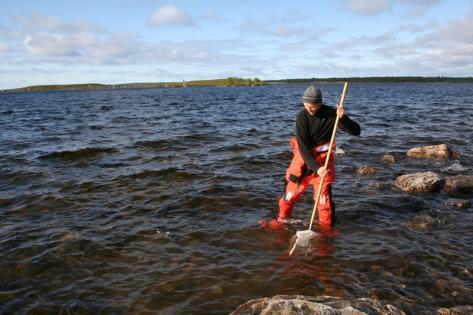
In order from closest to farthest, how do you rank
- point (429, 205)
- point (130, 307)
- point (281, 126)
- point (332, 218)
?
point (130, 307), point (332, 218), point (429, 205), point (281, 126)

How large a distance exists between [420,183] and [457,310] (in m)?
5.80

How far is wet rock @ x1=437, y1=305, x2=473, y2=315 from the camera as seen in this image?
5.05 m

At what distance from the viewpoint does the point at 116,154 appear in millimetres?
15805

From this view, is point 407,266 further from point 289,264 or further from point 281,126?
point 281,126

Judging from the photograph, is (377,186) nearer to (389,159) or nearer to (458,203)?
(458,203)

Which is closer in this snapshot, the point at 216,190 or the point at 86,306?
the point at 86,306

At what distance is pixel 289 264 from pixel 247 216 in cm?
244

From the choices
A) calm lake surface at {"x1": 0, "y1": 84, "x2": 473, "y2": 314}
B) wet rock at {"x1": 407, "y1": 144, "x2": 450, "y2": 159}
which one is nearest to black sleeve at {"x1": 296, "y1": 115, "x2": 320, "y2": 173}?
calm lake surface at {"x1": 0, "y1": 84, "x2": 473, "y2": 314}

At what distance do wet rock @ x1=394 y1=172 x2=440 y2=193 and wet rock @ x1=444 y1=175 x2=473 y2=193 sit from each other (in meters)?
0.28

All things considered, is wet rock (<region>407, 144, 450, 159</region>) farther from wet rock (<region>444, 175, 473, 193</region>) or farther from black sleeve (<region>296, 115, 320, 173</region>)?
black sleeve (<region>296, 115, 320, 173</region>)

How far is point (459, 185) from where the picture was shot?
10.3 meters

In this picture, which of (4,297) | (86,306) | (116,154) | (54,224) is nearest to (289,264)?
(86,306)

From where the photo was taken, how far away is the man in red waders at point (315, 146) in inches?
282

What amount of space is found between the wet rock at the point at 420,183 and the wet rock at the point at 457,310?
5.55 m
